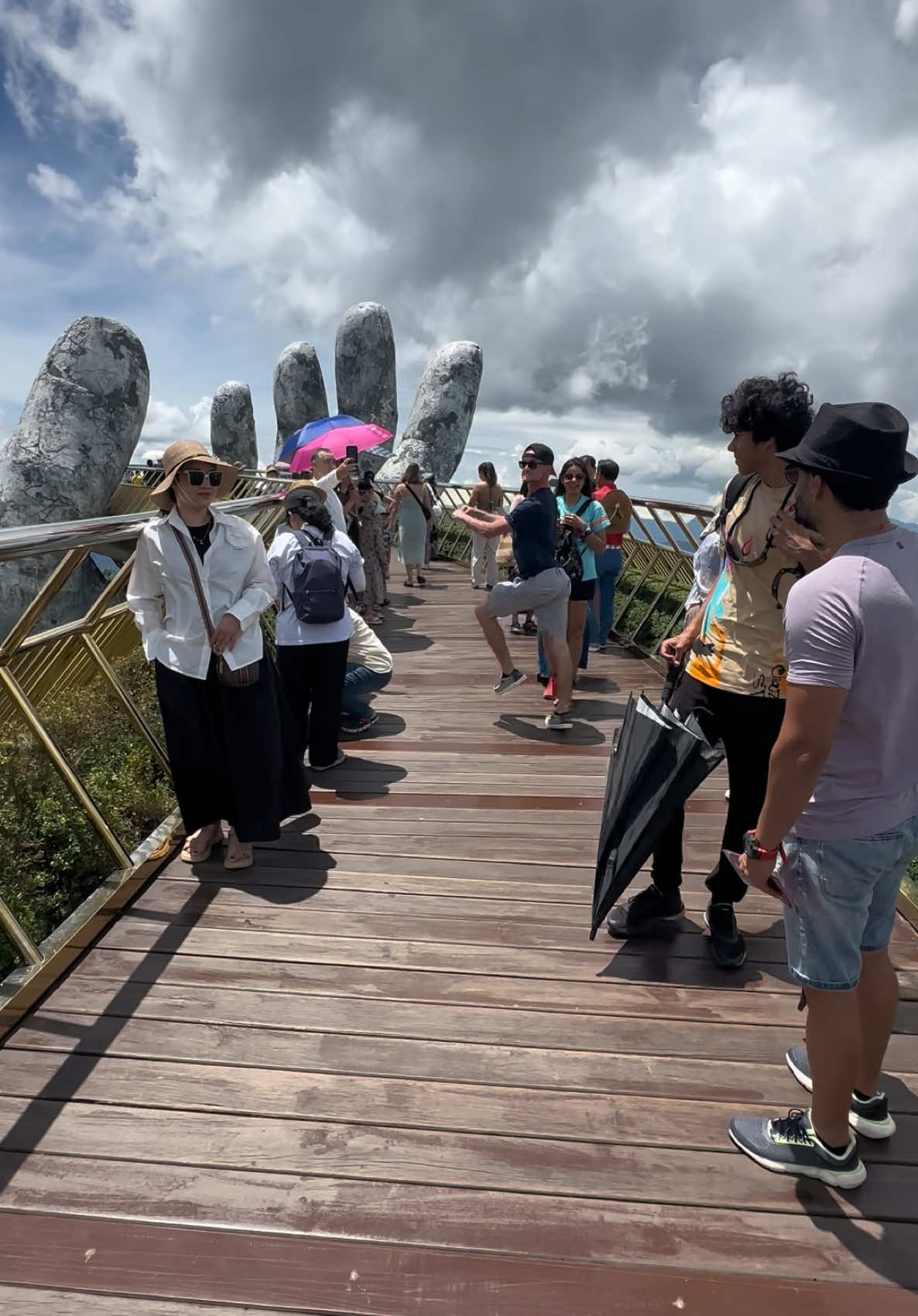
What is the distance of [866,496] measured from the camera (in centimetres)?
145

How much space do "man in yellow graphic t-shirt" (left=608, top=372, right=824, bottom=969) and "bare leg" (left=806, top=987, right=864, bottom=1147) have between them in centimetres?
62

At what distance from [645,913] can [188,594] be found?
1.84m

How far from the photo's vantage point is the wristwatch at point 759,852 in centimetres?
158

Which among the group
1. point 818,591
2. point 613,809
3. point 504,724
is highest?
point 818,591

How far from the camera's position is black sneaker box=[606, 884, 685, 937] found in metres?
2.64

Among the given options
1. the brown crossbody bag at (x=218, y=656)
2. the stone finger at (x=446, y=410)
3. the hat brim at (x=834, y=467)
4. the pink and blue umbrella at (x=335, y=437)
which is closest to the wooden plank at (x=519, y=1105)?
the brown crossbody bag at (x=218, y=656)

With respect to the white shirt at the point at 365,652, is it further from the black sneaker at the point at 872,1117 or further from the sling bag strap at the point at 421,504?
the sling bag strap at the point at 421,504

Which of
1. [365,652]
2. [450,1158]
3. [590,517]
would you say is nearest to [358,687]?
[365,652]

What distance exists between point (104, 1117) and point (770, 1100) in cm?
155

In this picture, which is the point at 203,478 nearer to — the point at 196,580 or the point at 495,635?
the point at 196,580

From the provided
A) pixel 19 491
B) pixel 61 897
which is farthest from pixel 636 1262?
pixel 19 491

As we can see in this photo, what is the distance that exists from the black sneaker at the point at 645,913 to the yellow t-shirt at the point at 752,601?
74 centimetres

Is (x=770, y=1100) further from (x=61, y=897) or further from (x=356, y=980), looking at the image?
(x=61, y=897)

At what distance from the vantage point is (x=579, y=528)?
5047 mm
